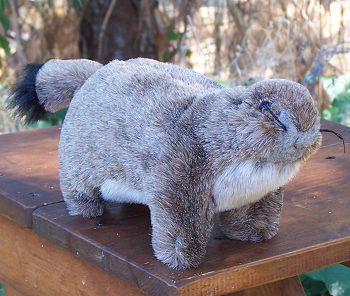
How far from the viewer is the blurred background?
3.60 metres

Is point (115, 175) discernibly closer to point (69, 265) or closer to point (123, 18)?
point (69, 265)

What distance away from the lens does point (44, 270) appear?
1.58 meters

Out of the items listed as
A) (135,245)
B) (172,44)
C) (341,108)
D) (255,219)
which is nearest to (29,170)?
(135,245)

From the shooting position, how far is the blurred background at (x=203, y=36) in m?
3.60

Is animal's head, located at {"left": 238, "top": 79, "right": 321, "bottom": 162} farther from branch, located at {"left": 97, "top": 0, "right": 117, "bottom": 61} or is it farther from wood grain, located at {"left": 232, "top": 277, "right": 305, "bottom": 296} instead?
branch, located at {"left": 97, "top": 0, "right": 117, "bottom": 61}

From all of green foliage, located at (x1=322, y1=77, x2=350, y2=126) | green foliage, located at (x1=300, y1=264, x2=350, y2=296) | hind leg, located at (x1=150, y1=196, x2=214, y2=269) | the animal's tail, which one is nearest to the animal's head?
hind leg, located at (x1=150, y1=196, x2=214, y2=269)

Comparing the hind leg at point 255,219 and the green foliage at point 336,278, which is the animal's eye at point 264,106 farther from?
the green foliage at point 336,278

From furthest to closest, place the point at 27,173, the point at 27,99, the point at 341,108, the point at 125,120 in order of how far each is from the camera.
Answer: the point at 341,108 → the point at 27,173 → the point at 27,99 → the point at 125,120

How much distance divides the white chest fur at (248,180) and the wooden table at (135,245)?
12 centimetres

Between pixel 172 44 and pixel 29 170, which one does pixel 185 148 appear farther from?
pixel 172 44

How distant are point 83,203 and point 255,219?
0.33m

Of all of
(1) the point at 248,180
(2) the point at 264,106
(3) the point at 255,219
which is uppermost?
(2) the point at 264,106

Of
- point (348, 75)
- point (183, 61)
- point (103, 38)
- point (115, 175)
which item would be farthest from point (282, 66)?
point (115, 175)

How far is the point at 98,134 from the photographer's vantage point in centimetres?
127
